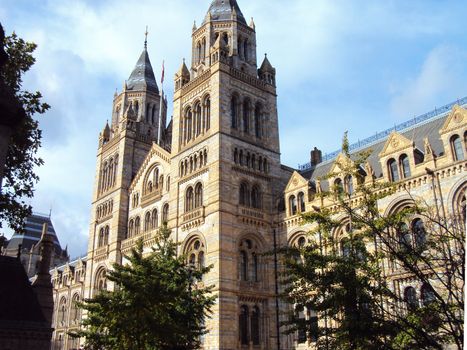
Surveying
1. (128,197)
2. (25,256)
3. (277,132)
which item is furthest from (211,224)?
(25,256)

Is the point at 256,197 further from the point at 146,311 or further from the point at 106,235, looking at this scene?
the point at 146,311

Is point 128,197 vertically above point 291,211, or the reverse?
point 128,197

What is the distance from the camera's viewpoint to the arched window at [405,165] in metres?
33.3

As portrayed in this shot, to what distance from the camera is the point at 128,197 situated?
51.7 meters

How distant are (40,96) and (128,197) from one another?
101ft

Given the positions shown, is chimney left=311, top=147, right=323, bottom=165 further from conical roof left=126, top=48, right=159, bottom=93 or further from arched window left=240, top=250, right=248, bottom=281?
conical roof left=126, top=48, right=159, bottom=93

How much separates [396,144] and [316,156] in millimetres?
14085

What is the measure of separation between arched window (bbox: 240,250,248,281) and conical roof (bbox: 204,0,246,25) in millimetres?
21883

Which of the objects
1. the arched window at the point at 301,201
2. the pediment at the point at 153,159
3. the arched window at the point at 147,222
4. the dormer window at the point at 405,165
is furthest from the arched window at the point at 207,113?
the dormer window at the point at 405,165

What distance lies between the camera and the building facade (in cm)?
3400

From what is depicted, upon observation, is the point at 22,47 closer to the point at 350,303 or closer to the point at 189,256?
the point at 350,303

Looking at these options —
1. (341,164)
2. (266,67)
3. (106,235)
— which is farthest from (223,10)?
(341,164)

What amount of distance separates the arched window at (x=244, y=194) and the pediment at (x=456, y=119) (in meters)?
15.5

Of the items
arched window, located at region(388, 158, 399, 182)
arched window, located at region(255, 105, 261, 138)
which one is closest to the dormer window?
arched window, located at region(388, 158, 399, 182)
